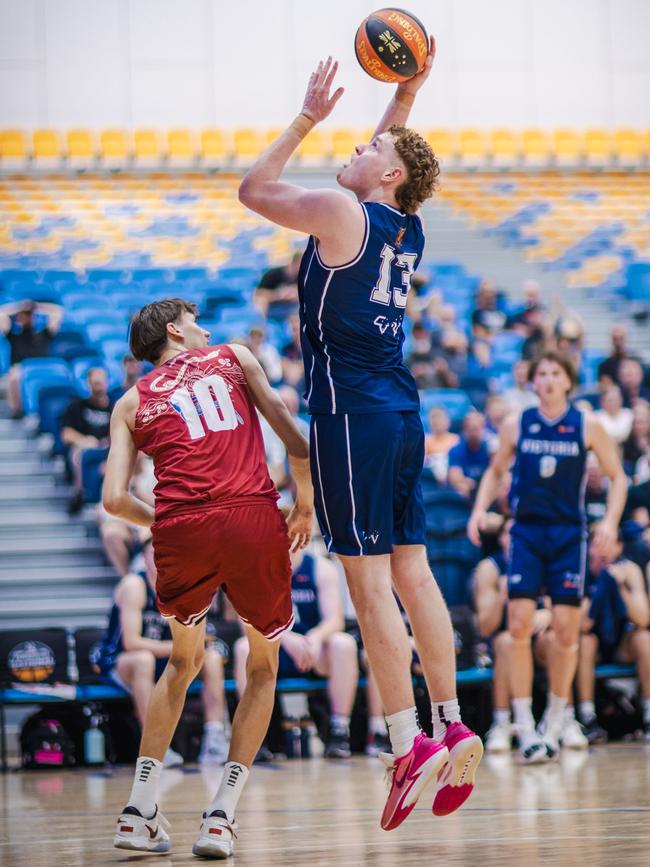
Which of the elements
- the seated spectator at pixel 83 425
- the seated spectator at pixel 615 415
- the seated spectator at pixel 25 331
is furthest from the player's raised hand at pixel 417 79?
the seated spectator at pixel 25 331

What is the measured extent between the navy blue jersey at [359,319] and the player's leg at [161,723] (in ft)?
2.80

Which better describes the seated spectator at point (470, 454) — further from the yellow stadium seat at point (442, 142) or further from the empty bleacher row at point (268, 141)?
the yellow stadium seat at point (442, 142)

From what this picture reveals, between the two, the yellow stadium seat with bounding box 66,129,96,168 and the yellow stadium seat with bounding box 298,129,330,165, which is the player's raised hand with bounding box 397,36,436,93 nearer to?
the yellow stadium seat with bounding box 66,129,96,168

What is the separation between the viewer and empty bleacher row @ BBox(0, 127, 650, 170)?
15242mm

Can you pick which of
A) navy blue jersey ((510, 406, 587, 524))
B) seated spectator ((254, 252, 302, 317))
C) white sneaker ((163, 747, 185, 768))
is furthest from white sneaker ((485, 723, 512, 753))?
seated spectator ((254, 252, 302, 317))

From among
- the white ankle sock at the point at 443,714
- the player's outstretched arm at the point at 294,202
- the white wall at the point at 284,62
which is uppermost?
the white wall at the point at 284,62

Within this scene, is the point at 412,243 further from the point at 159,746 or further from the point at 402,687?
the point at 159,746

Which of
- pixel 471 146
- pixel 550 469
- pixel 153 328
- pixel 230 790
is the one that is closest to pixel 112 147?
pixel 471 146

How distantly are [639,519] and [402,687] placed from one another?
566 centimetres

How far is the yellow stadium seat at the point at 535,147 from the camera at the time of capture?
53.2ft

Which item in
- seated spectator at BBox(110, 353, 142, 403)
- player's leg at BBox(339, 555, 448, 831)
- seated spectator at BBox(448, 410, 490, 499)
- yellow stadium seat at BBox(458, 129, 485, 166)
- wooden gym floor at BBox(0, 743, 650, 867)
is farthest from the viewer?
yellow stadium seat at BBox(458, 129, 485, 166)

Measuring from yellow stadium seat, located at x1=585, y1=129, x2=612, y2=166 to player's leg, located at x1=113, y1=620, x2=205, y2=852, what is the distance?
45.3 feet

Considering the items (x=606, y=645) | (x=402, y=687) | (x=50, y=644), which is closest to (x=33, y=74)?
(x=50, y=644)

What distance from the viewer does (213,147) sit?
1574 cm
